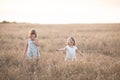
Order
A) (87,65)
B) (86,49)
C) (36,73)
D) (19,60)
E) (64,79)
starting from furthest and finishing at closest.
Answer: (86,49) → (19,60) → (87,65) → (36,73) → (64,79)

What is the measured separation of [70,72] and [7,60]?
225 centimetres

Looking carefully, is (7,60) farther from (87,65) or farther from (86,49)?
(86,49)

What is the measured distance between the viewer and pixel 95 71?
19.7 ft

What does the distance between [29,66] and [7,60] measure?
103 cm

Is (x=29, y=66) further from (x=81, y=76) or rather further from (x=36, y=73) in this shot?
(x=81, y=76)

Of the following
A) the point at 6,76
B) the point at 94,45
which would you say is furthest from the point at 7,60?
the point at 94,45

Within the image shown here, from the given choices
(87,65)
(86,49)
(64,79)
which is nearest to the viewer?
(64,79)

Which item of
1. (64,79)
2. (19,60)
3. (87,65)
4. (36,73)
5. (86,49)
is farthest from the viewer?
(86,49)

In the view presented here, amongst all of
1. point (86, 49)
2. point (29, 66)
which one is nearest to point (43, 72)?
point (29, 66)

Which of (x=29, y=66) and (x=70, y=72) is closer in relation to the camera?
(x=70, y=72)

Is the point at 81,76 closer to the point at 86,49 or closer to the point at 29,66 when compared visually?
the point at 29,66

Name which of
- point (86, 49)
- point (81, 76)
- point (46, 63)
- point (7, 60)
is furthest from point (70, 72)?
point (86, 49)

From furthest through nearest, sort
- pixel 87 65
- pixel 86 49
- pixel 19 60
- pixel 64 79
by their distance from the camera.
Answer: pixel 86 49 < pixel 19 60 < pixel 87 65 < pixel 64 79

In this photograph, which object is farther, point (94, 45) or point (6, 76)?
point (94, 45)
